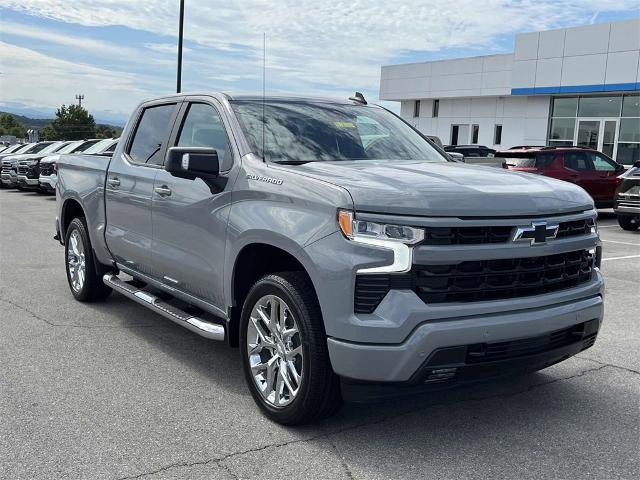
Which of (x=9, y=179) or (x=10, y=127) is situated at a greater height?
(x=9, y=179)

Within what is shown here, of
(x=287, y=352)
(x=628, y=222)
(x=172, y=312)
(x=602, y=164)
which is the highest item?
(x=602, y=164)

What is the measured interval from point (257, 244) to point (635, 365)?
9.98ft

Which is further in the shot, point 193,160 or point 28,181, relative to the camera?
Answer: point 28,181

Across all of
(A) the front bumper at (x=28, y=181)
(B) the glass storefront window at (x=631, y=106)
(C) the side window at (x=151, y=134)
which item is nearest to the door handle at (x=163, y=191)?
(C) the side window at (x=151, y=134)

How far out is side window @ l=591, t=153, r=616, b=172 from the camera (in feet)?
55.8

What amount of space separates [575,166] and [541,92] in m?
20.2

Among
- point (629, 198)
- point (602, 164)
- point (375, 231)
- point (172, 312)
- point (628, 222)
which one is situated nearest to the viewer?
point (375, 231)

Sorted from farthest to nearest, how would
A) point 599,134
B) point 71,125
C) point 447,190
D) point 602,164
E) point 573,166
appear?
point 71,125, point 599,134, point 602,164, point 573,166, point 447,190

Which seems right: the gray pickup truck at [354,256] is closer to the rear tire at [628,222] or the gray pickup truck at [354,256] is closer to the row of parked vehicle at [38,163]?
the rear tire at [628,222]

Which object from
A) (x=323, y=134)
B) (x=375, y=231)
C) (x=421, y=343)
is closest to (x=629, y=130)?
(x=323, y=134)

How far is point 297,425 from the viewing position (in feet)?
12.2

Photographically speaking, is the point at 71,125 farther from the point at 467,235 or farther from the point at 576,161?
the point at 467,235

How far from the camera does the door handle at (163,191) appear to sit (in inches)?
191

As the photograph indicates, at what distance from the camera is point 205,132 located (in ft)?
15.9
